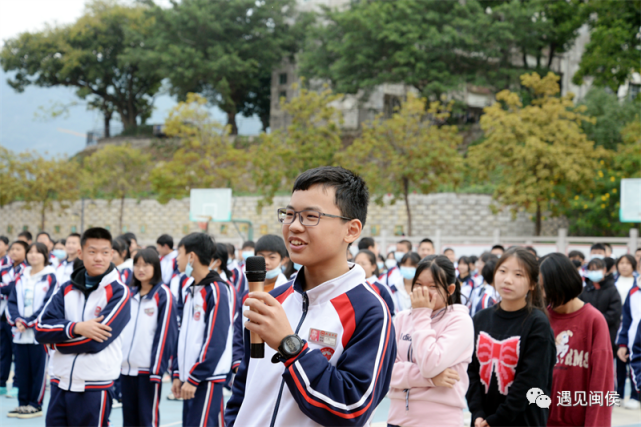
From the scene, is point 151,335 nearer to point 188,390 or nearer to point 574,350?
point 188,390

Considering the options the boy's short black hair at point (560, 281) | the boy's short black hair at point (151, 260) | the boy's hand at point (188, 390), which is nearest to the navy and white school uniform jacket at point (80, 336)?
the boy's hand at point (188, 390)

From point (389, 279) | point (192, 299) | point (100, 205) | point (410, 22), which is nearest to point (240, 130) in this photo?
point (100, 205)

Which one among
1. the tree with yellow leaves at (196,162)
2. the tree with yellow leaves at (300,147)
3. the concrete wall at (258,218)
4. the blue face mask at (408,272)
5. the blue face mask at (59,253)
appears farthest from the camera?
the tree with yellow leaves at (196,162)

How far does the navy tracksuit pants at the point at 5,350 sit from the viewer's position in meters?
7.53

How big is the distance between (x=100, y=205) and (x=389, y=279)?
92.8 feet

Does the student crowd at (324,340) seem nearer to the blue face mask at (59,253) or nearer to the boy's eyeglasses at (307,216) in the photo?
the boy's eyeglasses at (307,216)

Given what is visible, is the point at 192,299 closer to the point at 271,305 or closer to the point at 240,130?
the point at 271,305

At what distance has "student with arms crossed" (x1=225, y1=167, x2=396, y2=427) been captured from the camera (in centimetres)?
172

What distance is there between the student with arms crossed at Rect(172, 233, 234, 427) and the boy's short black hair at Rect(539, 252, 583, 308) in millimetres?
2231

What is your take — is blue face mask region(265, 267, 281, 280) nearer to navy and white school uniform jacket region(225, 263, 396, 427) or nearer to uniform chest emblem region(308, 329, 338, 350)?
navy and white school uniform jacket region(225, 263, 396, 427)

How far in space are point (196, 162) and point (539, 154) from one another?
14405 millimetres

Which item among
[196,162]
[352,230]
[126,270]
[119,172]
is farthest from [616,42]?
[352,230]

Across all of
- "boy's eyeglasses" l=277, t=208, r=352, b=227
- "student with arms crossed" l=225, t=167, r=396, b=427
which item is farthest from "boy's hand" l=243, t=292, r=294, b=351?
"boy's eyeglasses" l=277, t=208, r=352, b=227

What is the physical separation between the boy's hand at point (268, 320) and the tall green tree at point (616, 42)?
26073 millimetres
